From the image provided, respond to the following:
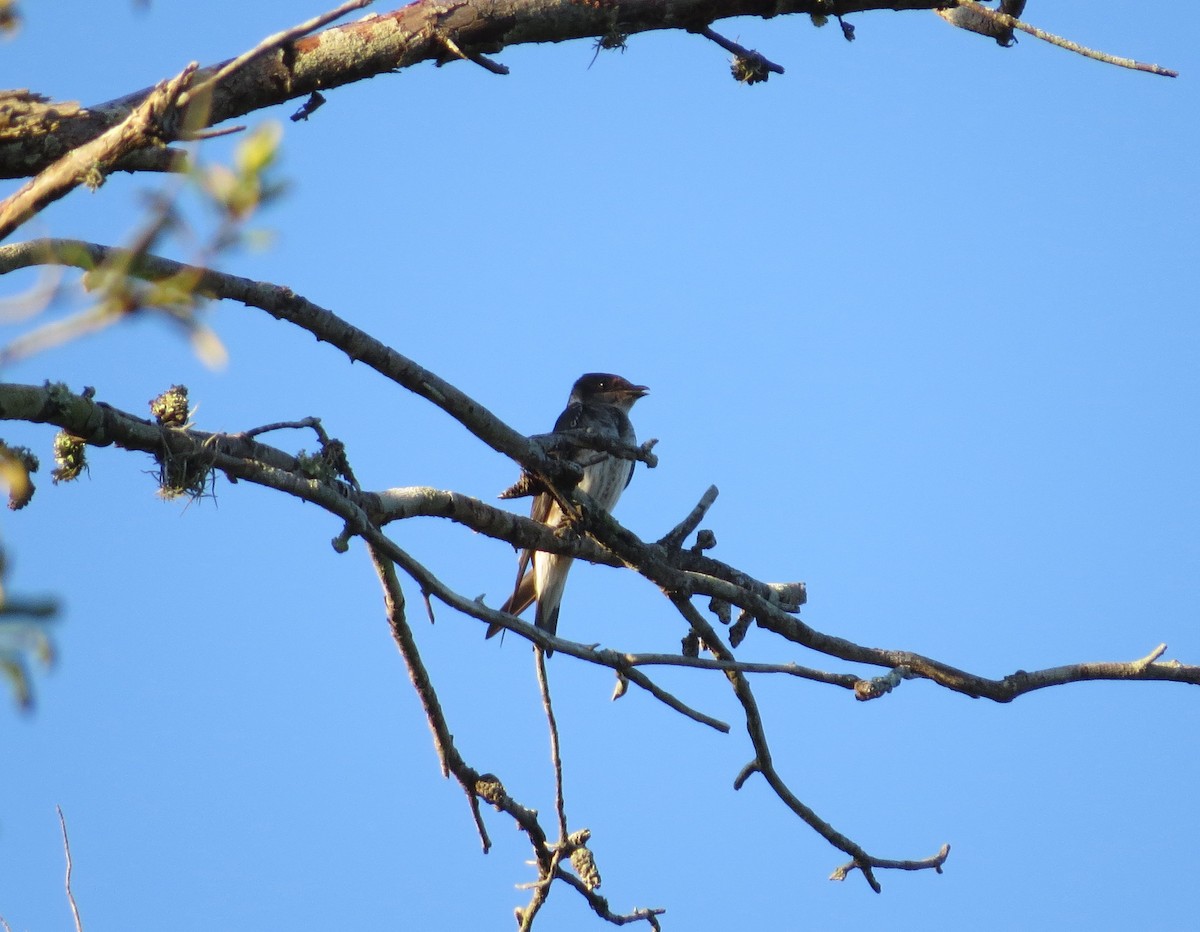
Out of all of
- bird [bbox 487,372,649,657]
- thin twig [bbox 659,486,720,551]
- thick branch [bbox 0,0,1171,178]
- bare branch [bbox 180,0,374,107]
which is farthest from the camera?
bird [bbox 487,372,649,657]

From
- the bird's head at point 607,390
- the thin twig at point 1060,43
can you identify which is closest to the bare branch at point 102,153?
the thin twig at point 1060,43

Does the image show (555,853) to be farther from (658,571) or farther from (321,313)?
(321,313)

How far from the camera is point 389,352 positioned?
12.6ft

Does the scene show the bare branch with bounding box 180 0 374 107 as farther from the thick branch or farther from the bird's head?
the bird's head

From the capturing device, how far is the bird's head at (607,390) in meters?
10.2

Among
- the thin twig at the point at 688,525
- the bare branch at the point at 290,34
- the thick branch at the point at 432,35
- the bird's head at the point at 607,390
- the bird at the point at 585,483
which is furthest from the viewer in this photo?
the bird's head at the point at 607,390

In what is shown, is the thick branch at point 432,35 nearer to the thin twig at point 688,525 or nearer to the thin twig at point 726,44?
the thin twig at point 726,44

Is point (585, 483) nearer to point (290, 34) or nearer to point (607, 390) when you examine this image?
point (607, 390)

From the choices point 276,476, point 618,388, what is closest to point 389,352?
point 276,476

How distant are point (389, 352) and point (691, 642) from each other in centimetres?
188

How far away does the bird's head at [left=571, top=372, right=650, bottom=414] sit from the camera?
33.3ft

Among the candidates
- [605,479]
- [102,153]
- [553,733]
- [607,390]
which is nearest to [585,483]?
[605,479]

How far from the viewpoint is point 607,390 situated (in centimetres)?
1026

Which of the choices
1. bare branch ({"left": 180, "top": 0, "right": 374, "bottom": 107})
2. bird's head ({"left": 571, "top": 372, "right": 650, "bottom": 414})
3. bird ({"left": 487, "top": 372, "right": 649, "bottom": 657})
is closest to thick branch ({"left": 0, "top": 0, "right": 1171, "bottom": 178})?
bare branch ({"left": 180, "top": 0, "right": 374, "bottom": 107})
